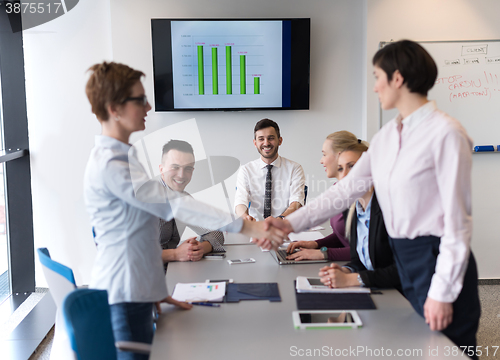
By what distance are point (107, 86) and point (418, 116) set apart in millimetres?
1044

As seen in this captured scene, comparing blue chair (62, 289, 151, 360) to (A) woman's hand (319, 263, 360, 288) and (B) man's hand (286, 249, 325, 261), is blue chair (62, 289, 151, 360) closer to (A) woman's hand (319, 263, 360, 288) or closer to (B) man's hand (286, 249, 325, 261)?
(A) woman's hand (319, 263, 360, 288)

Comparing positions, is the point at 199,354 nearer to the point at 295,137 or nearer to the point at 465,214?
the point at 465,214

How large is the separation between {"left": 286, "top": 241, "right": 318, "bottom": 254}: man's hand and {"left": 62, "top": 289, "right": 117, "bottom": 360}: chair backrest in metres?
1.27

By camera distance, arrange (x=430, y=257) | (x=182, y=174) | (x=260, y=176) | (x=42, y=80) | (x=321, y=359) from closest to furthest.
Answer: (x=321, y=359) < (x=430, y=257) < (x=182, y=174) < (x=260, y=176) < (x=42, y=80)

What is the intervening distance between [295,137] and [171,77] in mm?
1274

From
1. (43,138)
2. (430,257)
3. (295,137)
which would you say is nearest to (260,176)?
(295,137)

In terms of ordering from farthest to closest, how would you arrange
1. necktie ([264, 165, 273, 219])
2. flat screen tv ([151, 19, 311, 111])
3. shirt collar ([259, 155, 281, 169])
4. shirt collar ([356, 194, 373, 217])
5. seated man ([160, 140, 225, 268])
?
flat screen tv ([151, 19, 311, 111]) → shirt collar ([259, 155, 281, 169]) → necktie ([264, 165, 273, 219]) → seated man ([160, 140, 225, 268]) → shirt collar ([356, 194, 373, 217])

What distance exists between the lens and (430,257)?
1.43 meters

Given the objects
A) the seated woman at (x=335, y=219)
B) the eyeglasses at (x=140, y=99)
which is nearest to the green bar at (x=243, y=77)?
the seated woman at (x=335, y=219)

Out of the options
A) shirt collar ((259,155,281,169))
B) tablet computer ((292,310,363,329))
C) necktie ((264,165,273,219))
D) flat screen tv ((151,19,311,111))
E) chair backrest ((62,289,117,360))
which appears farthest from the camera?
flat screen tv ((151,19,311,111))

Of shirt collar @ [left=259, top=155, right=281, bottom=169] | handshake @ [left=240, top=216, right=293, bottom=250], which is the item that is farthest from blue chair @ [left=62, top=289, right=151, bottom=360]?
shirt collar @ [left=259, top=155, right=281, bottom=169]

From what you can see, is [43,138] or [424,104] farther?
[43,138]

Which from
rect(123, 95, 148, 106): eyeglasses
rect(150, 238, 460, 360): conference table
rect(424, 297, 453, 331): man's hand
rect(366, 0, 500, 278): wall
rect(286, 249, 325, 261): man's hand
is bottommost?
rect(286, 249, 325, 261): man's hand

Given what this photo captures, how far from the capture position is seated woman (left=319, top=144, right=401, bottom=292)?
1.82 meters
